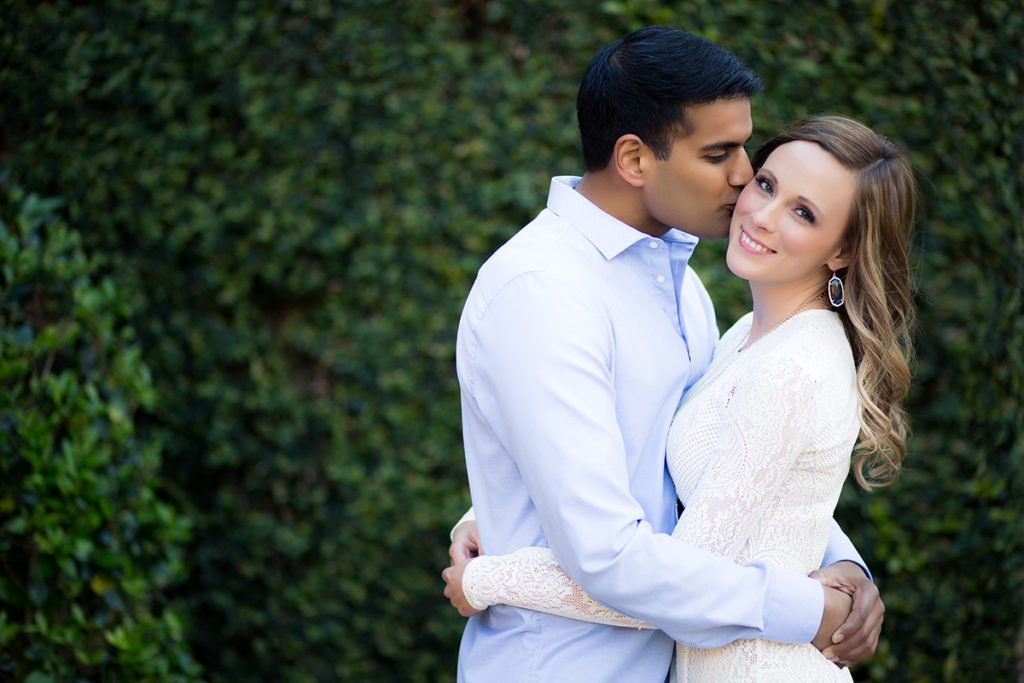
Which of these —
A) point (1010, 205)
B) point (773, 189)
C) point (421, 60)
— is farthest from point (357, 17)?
point (1010, 205)

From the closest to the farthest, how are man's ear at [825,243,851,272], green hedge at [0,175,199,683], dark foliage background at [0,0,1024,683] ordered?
man's ear at [825,243,851,272] < green hedge at [0,175,199,683] < dark foliage background at [0,0,1024,683]

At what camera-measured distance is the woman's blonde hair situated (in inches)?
77.3

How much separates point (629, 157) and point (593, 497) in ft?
2.44

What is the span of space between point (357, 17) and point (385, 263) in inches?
39.4

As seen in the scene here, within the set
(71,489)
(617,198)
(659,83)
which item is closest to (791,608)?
(617,198)

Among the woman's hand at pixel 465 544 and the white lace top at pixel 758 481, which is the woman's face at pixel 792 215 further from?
the woman's hand at pixel 465 544

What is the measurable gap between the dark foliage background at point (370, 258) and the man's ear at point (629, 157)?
1628mm

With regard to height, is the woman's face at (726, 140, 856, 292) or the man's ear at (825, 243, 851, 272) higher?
the woman's face at (726, 140, 856, 292)

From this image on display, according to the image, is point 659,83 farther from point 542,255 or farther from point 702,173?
point 542,255

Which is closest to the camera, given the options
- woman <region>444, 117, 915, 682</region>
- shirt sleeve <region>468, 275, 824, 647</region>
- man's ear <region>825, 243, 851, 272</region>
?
shirt sleeve <region>468, 275, 824, 647</region>

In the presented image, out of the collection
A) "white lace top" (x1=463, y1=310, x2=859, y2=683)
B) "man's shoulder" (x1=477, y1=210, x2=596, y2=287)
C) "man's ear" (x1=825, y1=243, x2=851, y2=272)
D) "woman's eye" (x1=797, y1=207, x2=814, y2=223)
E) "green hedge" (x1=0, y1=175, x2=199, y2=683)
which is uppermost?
"man's shoulder" (x1=477, y1=210, x2=596, y2=287)

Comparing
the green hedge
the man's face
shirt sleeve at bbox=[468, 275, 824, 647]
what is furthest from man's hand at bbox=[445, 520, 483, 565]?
the green hedge

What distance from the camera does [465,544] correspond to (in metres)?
2.18

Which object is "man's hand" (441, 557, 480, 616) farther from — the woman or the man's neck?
the man's neck
